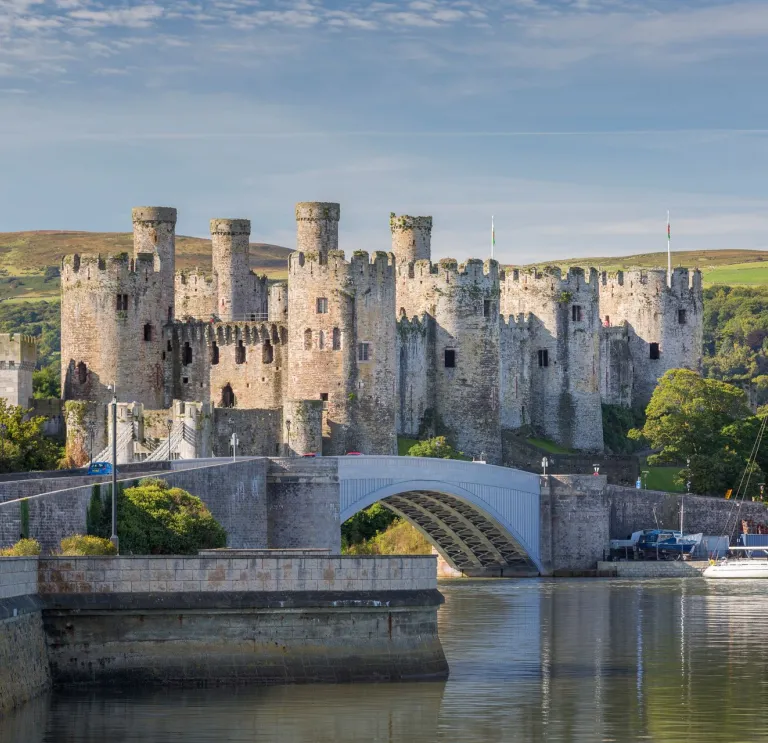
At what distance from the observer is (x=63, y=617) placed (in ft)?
129

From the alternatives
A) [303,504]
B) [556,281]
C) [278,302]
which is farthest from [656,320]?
[303,504]

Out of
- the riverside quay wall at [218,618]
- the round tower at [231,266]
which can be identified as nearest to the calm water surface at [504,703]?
the riverside quay wall at [218,618]

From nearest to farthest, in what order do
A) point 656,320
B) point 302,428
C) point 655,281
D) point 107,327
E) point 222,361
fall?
point 302,428, point 107,327, point 222,361, point 656,320, point 655,281

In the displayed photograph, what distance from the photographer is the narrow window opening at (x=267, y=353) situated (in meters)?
86.2

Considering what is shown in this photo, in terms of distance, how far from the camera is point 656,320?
109875 mm

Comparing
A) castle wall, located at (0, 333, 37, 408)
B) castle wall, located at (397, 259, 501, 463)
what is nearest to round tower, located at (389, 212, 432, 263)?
castle wall, located at (397, 259, 501, 463)

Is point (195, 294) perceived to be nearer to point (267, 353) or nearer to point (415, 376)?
point (267, 353)

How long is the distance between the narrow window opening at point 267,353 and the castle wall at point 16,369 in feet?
29.7

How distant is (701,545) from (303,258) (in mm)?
20442

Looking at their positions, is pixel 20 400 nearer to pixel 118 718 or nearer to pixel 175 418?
pixel 175 418

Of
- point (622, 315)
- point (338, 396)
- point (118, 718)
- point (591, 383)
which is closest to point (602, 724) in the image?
point (118, 718)

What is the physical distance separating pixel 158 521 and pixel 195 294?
43.1m

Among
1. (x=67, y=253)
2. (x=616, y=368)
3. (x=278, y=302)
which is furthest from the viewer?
(x=67, y=253)

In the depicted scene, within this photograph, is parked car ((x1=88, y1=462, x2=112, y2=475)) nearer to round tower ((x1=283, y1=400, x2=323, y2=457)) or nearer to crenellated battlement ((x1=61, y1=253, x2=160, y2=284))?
round tower ((x1=283, y1=400, x2=323, y2=457))
